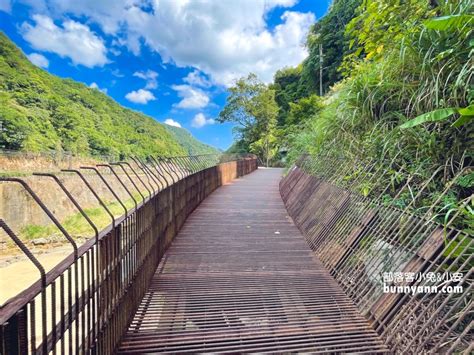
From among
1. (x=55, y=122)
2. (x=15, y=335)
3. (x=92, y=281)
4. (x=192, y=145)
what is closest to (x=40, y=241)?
(x=55, y=122)

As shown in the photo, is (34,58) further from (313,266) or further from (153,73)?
(313,266)

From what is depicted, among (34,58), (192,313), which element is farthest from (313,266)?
(34,58)

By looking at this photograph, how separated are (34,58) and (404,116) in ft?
119

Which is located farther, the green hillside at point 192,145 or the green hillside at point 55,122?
the green hillside at point 192,145

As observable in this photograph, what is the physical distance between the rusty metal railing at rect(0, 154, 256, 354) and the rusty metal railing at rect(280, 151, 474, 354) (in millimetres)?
1913

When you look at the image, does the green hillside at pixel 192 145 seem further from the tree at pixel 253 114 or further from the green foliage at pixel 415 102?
the green foliage at pixel 415 102

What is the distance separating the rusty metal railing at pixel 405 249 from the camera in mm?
1553

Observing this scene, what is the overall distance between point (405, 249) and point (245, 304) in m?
1.44

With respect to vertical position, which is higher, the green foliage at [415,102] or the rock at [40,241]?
the green foliage at [415,102]

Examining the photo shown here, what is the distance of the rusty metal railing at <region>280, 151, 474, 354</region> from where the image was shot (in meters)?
1.55

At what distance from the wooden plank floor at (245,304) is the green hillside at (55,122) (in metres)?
15.5

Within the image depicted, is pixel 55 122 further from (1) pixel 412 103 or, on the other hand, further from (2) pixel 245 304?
(1) pixel 412 103

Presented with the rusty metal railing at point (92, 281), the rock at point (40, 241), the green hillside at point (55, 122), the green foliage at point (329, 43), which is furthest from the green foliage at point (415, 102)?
the green foliage at point (329, 43)

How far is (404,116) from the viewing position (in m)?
3.12
